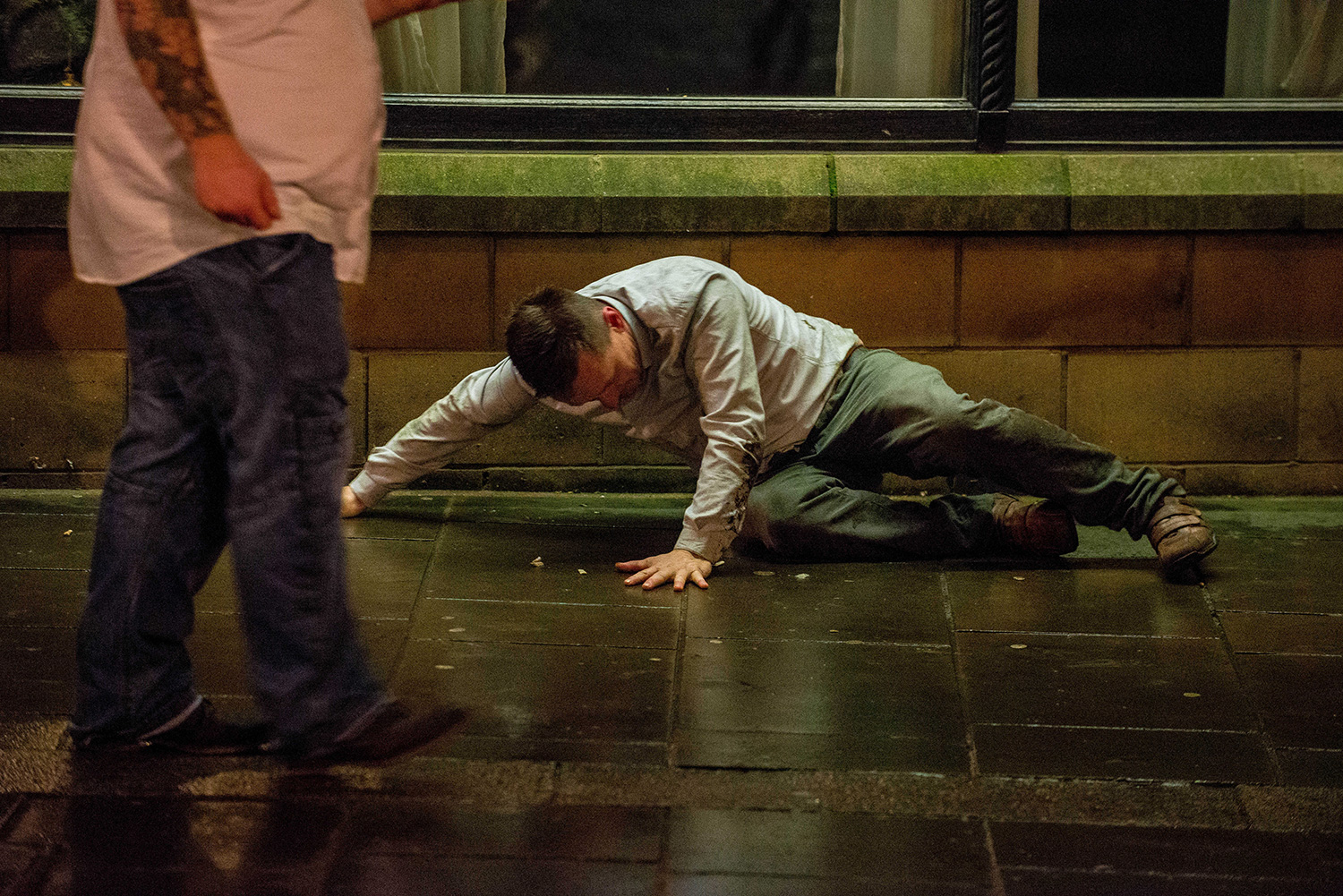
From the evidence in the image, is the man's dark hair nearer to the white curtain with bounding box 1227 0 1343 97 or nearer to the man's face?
the man's face

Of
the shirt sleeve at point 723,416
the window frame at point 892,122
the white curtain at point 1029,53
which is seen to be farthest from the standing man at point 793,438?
the white curtain at point 1029,53

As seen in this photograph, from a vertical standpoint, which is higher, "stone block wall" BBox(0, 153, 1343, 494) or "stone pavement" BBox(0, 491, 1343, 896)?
"stone block wall" BBox(0, 153, 1343, 494)

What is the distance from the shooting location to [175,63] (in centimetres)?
251

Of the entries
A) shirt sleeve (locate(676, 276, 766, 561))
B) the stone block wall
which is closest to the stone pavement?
shirt sleeve (locate(676, 276, 766, 561))

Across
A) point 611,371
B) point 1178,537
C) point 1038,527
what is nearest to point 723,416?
point 611,371

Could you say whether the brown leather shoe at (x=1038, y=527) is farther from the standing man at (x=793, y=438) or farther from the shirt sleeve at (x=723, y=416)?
the shirt sleeve at (x=723, y=416)

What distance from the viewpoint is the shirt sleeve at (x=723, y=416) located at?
4.14 metres

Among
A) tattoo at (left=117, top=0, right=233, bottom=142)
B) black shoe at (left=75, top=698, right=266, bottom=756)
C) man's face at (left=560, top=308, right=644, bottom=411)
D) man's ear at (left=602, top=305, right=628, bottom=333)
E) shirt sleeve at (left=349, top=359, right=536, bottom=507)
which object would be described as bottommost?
black shoe at (left=75, top=698, right=266, bottom=756)

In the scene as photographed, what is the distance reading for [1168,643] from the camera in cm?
384

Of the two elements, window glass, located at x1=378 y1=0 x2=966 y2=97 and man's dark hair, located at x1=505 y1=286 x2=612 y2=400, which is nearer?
man's dark hair, located at x1=505 y1=286 x2=612 y2=400

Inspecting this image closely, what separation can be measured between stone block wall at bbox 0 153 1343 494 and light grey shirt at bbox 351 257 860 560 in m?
0.64

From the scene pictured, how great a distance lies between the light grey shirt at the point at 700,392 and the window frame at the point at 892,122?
1.08 metres

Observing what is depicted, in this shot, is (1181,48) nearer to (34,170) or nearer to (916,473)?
(916,473)

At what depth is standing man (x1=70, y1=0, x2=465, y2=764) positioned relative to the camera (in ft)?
8.48
